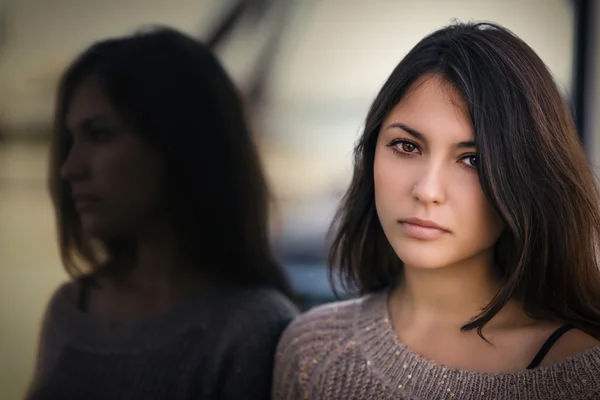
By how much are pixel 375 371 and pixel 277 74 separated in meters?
0.78

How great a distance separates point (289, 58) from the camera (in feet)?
5.33

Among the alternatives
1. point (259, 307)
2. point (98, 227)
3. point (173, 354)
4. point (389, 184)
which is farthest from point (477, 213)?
point (98, 227)

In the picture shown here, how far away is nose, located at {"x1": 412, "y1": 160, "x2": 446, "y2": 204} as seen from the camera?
102 cm

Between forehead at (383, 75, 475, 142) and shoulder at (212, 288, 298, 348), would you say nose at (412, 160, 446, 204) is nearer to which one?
forehead at (383, 75, 475, 142)

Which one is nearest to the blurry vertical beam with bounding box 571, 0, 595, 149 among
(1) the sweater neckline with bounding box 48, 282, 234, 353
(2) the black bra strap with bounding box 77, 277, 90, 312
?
(1) the sweater neckline with bounding box 48, 282, 234, 353

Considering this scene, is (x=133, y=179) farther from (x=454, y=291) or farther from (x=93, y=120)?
(x=454, y=291)

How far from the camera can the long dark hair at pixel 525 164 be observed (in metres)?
1.03

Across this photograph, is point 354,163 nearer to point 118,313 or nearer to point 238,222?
point 238,222

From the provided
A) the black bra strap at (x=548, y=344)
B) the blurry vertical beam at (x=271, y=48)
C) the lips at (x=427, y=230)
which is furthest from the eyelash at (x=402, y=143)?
the blurry vertical beam at (x=271, y=48)

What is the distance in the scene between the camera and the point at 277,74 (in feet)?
5.33

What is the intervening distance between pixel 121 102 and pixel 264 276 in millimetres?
482

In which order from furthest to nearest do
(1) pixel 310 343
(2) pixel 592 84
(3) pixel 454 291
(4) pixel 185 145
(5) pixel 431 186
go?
(2) pixel 592 84 → (4) pixel 185 145 → (1) pixel 310 343 → (3) pixel 454 291 → (5) pixel 431 186

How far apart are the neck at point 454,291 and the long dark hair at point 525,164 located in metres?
0.04

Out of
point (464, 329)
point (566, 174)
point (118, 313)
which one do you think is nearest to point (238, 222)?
point (118, 313)
